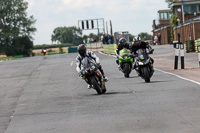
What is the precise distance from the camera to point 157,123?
8039mm

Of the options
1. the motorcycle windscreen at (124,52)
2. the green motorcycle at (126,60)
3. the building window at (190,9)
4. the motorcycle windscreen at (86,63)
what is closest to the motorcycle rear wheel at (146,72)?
the motorcycle windscreen at (86,63)

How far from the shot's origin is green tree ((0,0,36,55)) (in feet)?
329

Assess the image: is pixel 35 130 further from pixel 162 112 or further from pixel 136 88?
pixel 136 88

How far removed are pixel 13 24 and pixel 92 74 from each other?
92.6m

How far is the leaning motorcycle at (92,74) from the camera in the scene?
13172 millimetres

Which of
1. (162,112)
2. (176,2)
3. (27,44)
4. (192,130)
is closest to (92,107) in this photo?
(162,112)

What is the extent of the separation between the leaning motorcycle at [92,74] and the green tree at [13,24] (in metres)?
87.4

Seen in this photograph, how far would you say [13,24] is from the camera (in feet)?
340

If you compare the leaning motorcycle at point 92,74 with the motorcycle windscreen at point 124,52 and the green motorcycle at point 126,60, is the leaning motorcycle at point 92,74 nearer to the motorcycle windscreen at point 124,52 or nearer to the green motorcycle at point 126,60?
the green motorcycle at point 126,60

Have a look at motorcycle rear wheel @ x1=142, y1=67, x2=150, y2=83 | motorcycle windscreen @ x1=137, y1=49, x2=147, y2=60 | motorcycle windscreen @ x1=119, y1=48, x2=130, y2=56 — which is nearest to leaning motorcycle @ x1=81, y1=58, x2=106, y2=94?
motorcycle rear wheel @ x1=142, y1=67, x2=150, y2=83

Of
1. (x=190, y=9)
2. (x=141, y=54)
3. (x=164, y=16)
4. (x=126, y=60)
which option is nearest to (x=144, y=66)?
(x=141, y=54)

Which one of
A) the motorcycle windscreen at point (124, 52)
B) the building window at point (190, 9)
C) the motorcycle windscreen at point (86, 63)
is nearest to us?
the motorcycle windscreen at point (86, 63)

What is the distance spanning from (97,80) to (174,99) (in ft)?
9.23

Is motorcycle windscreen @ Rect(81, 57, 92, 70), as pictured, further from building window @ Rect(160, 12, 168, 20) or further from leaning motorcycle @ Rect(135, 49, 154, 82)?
building window @ Rect(160, 12, 168, 20)
